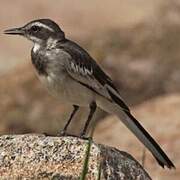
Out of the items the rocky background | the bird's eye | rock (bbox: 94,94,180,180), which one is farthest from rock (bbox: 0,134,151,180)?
the rocky background

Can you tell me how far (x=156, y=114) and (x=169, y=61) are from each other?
10.5 feet

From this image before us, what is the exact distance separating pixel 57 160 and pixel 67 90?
1.98 metres

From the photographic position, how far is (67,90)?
9.89 m

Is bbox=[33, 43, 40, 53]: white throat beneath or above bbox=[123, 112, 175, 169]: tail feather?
above

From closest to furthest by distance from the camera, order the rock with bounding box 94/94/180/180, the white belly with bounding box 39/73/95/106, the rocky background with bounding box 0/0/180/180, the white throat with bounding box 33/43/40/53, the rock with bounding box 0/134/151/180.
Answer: the rock with bounding box 0/134/151/180 → the white belly with bounding box 39/73/95/106 → the white throat with bounding box 33/43/40/53 → the rock with bounding box 94/94/180/180 → the rocky background with bounding box 0/0/180/180

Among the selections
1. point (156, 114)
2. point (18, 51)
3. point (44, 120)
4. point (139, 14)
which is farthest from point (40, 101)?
point (139, 14)

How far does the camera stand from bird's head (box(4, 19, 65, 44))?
1046cm

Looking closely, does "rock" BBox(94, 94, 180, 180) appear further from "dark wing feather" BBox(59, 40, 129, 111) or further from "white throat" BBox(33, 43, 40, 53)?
"white throat" BBox(33, 43, 40, 53)

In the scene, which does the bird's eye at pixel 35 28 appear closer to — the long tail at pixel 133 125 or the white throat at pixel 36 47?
the white throat at pixel 36 47

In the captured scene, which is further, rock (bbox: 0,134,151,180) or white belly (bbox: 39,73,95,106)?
white belly (bbox: 39,73,95,106)

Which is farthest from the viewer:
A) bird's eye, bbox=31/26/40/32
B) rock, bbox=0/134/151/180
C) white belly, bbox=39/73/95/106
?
bird's eye, bbox=31/26/40/32

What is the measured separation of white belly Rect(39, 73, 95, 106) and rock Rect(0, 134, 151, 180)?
154 cm

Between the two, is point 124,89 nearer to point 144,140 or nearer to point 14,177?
point 144,140

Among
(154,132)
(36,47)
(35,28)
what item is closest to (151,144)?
(36,47)
